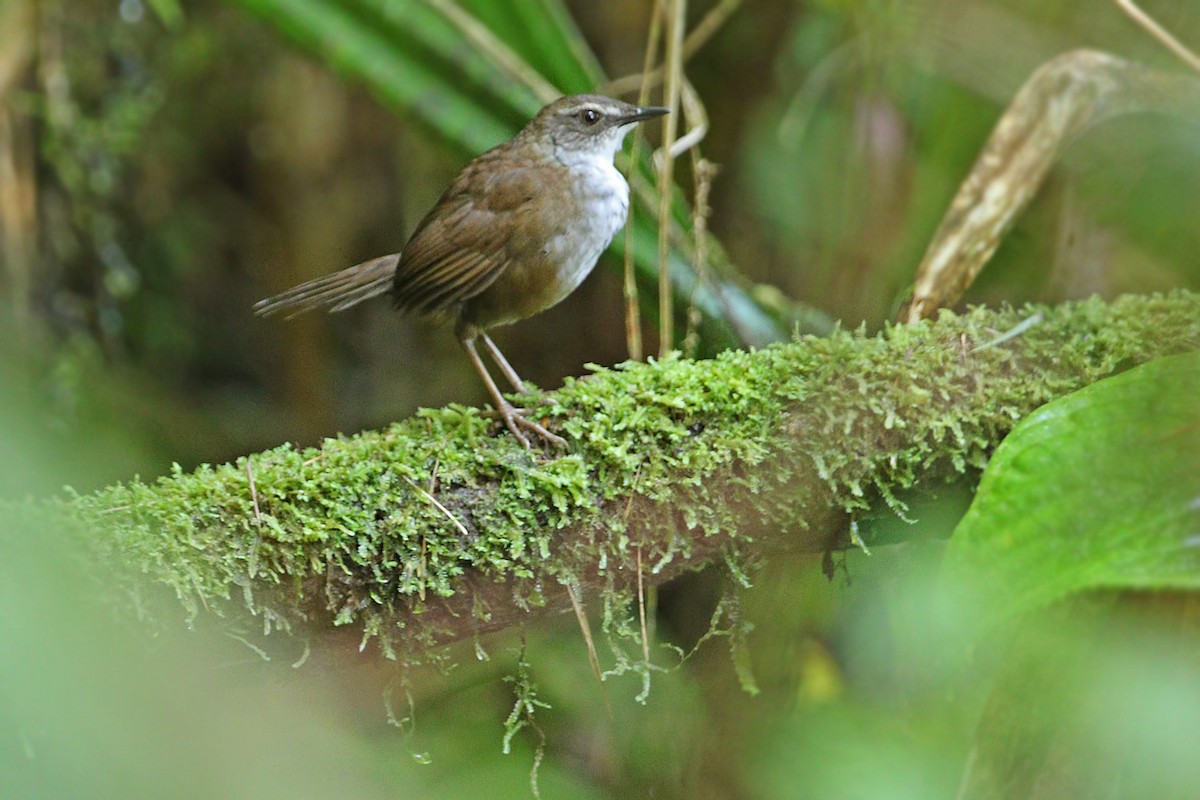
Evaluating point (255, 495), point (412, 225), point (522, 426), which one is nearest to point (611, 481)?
point (522, 426)

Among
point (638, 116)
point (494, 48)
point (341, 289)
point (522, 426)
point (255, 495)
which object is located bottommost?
point (522, 426)

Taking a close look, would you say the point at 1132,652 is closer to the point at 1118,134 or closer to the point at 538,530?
the point at 538,530

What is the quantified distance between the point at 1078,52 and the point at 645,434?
5.11 ft

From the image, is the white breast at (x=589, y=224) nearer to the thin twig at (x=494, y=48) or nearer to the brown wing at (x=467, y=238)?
the brown wing at (x=467, y=238)

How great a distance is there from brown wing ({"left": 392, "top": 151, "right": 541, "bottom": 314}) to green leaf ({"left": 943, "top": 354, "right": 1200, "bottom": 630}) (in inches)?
49.9

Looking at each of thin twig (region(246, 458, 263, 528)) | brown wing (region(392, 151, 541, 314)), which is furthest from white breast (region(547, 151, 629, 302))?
thin twig (region(246, 458, 263, 528))

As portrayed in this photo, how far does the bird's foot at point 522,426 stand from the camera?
6.46ft

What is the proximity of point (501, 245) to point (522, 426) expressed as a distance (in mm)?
446

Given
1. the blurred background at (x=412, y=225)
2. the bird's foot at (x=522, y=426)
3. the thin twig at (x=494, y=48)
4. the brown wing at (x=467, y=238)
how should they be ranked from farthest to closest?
the thin twig at (x=494, y=48)
the brown wing at (x=467, y=238)
the bird's foot at (x=522, y=426)
the blurred background at (x=412, y=225)

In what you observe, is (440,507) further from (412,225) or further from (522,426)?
(412,225)

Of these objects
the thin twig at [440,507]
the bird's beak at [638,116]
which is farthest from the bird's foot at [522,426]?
the bird's beak at [638,116]

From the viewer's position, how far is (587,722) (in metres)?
2.70

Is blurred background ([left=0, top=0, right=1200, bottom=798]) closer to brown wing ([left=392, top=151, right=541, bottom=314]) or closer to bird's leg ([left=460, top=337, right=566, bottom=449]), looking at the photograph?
brown wing ([left=392, top=151, right=541, bottom=314])

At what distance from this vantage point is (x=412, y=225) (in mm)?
4293
